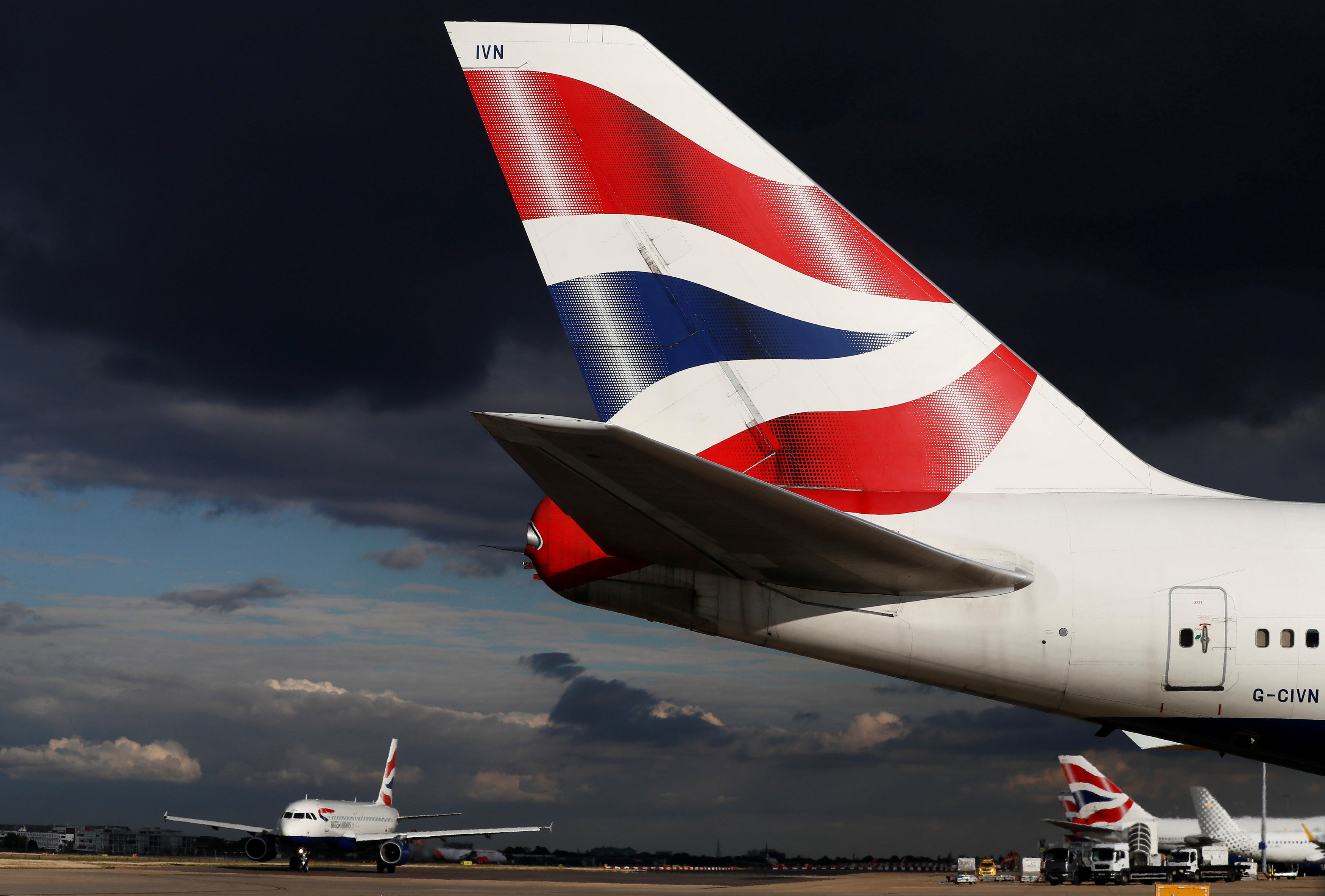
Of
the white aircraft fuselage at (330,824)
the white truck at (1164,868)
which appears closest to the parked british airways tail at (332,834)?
the white aircraft fuselage at (330,824)

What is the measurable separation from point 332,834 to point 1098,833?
37.6 meters

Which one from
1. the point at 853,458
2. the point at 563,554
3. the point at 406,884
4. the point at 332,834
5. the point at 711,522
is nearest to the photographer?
the point at 711,522

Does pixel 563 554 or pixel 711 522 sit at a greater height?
pixel 711 522

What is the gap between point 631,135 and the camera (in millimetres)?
9484

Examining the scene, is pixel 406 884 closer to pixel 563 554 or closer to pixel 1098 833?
pixel 563 554

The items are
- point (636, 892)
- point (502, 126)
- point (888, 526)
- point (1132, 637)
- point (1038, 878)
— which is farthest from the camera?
point (1038, 878)

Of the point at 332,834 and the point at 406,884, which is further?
the point at 332,834

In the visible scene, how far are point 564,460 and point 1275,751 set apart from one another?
6464mm

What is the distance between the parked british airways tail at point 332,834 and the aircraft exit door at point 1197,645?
44.0 metres

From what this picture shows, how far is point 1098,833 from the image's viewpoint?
50.3 metres

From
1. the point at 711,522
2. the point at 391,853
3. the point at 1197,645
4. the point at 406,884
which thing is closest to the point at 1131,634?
the point at 1197,645

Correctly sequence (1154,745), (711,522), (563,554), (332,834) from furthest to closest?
(332,834)
(1154,745)
(563,554)
(711,522)

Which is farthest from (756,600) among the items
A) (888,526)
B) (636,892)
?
(636,892)

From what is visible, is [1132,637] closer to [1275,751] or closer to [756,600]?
[1275,751]
